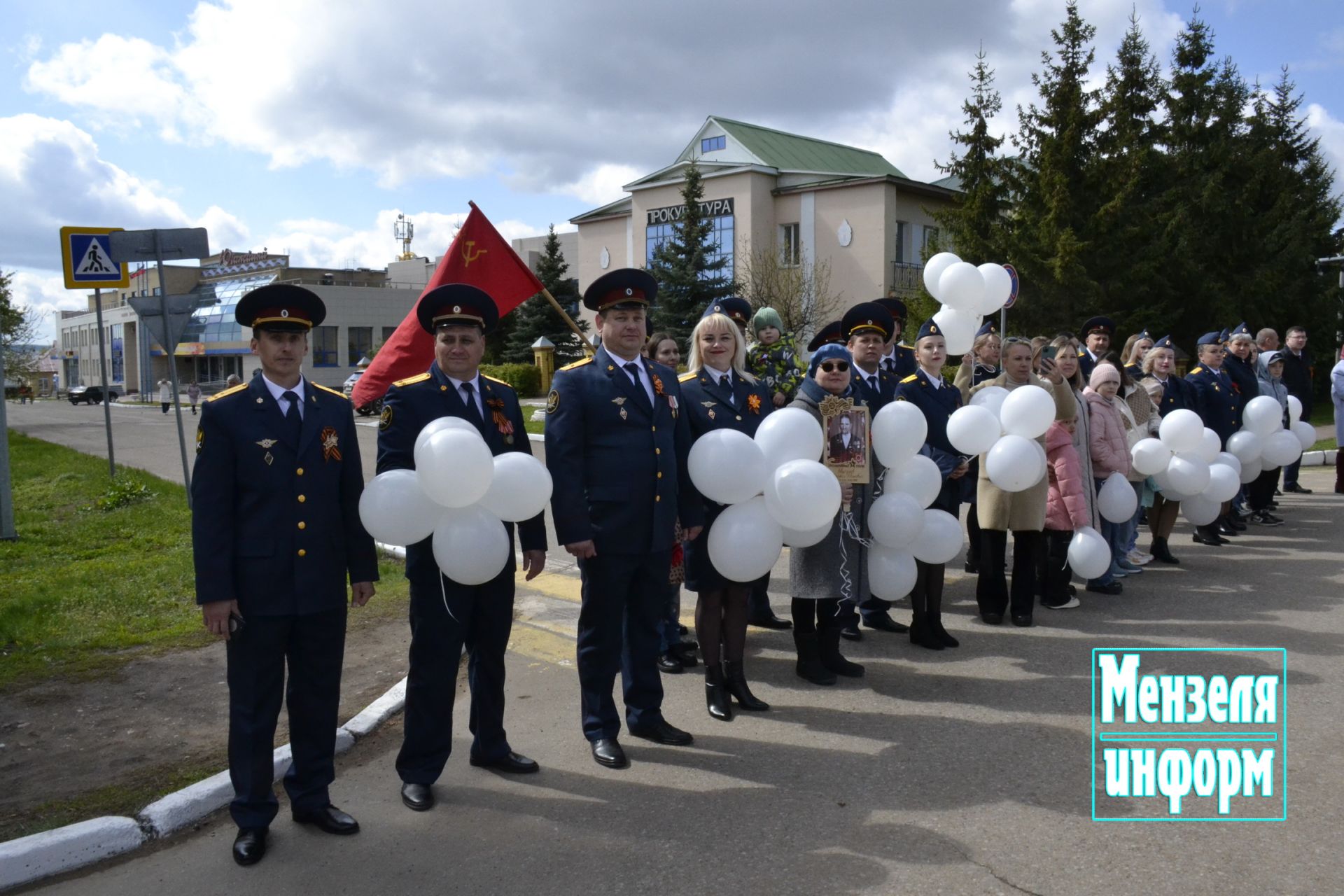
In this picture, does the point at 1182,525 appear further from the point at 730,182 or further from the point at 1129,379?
the point at 730,182

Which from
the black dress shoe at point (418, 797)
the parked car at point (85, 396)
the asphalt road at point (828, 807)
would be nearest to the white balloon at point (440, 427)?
the black dress shoe at point (418, 797)

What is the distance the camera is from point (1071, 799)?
13.4 ft

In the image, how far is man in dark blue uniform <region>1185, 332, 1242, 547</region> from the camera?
9.95 meters

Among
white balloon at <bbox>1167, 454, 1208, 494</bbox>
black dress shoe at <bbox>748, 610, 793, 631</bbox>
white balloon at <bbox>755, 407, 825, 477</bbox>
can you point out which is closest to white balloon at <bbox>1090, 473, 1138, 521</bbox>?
white balloon at <bbox>1167, 454, 1208, 494</bbox>

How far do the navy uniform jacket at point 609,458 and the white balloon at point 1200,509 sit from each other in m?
6.35

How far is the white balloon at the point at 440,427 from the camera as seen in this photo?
3.95m

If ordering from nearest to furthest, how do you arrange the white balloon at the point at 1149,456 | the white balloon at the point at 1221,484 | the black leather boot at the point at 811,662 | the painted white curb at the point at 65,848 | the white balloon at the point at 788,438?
1. the painted white curb at the point at 65,848
2. the white balloon at the point at 788,438
3. the black leather boot at the point at 811,662
4. the white balloon at the point at 1149,456
5. the white balloon at the point at 1221,484

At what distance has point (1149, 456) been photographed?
8312mm

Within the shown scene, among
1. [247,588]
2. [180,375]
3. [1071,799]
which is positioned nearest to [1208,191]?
[1071,799]

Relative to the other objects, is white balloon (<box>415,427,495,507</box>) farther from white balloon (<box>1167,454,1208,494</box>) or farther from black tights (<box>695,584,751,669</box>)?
white balloon (<box>1167,454,1208,494</box>)

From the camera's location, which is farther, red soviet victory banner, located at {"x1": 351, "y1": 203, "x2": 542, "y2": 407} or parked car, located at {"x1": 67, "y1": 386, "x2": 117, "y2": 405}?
parked car, located at {"x1": 67, "y1": 386, "x2": 117, "y2": 405}

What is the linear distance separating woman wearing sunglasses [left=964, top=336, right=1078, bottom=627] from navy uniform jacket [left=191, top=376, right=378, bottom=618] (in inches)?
181

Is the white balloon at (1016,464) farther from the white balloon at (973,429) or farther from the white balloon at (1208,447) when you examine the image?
the white balloon at (1208,447)

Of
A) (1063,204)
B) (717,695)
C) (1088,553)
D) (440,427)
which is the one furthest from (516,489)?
(1063,204)
